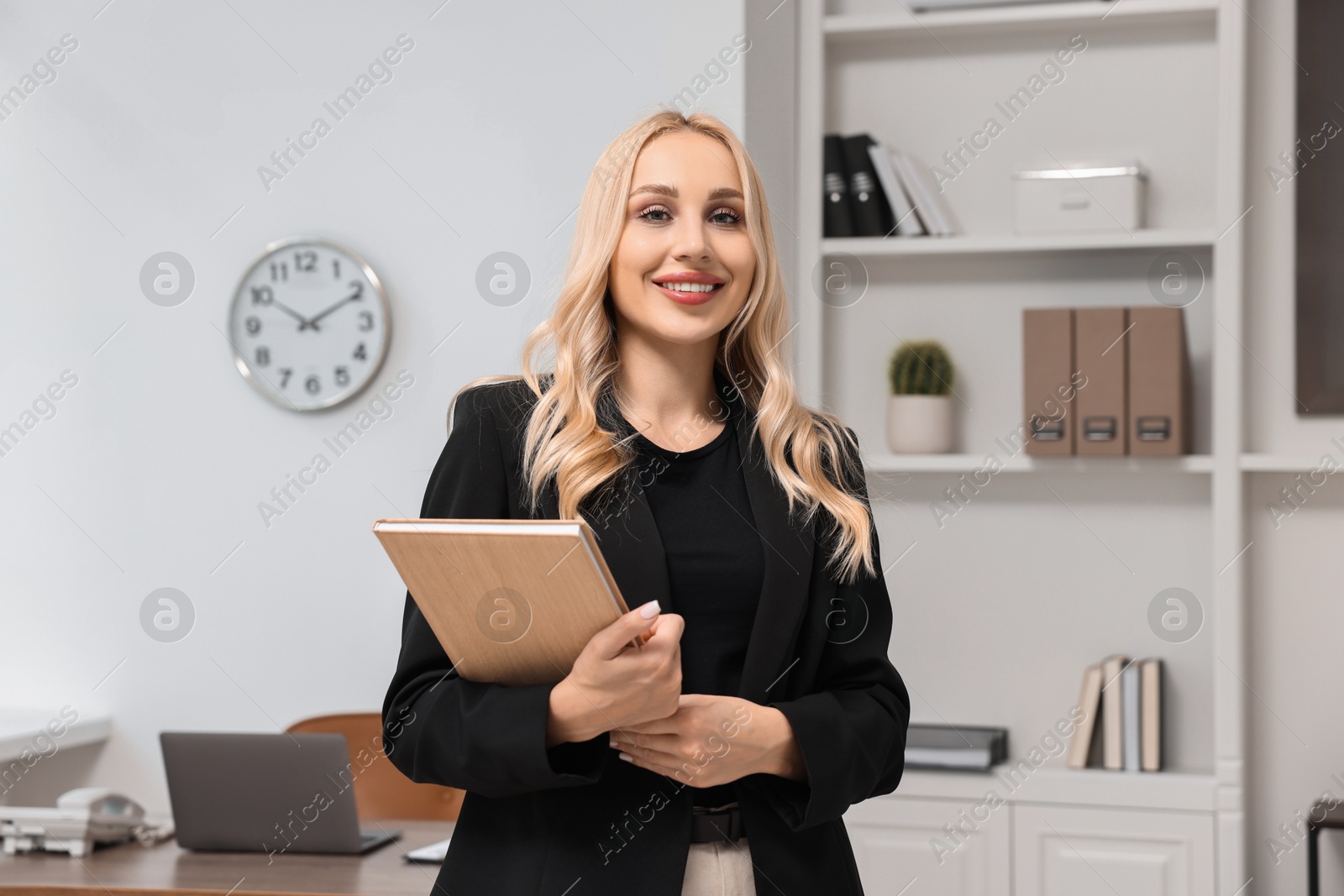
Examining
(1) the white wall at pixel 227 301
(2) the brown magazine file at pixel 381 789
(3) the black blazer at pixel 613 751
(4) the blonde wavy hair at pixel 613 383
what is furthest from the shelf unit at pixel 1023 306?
(3) the black blazer at pixel 613 751

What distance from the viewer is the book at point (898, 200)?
338cm

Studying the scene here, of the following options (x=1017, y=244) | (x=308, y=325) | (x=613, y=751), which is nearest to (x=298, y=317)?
(x=308, y=325)

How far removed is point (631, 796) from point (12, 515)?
291 centimetres

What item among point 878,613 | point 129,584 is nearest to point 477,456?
point 878,613

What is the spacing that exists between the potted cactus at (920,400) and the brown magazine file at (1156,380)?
493 mm

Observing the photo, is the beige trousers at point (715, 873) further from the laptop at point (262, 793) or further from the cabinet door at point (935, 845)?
the cabinet door at point (935, 845)

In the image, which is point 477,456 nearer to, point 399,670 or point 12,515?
point 399,670

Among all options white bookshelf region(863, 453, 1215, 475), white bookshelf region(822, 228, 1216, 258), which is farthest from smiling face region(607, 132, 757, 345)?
white bookshelf region(822, 228, 1216, 258)

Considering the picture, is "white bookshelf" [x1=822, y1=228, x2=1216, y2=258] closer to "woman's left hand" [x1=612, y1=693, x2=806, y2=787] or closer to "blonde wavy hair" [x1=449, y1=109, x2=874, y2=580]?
"blonde wavy hair" [x1=449, y1=109, x2=874, y2=580]

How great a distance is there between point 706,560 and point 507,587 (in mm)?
286

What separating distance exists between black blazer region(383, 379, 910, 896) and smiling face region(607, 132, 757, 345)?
168 mm

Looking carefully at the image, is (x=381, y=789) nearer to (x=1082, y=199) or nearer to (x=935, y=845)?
(x=935, y=845)

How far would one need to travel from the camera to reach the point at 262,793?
2264 millimetres

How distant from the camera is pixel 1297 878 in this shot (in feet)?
10.7
